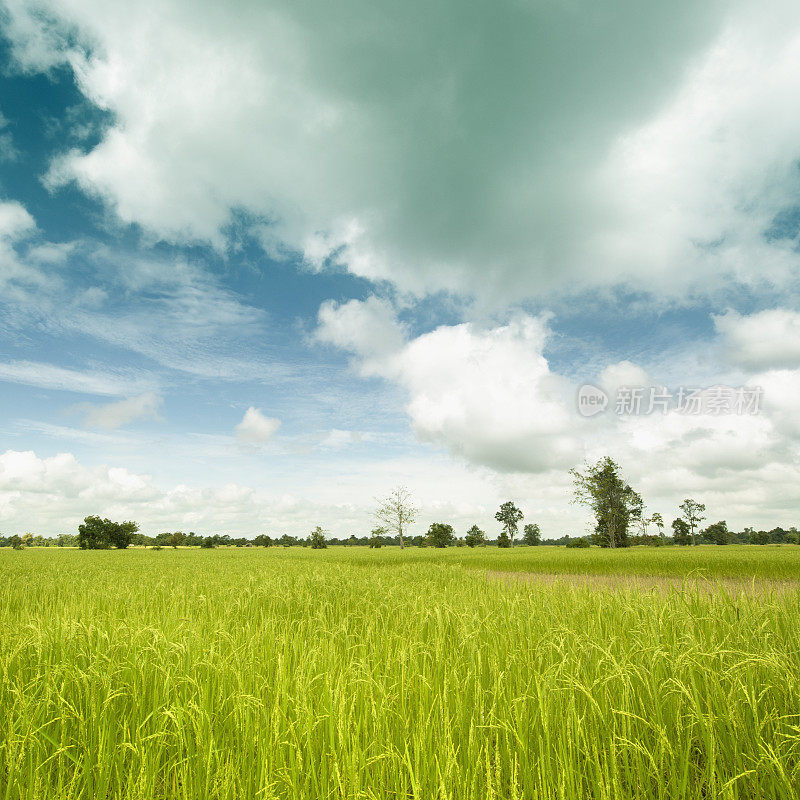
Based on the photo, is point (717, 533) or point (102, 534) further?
point (717, 533)

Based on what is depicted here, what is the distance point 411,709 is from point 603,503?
7715cm

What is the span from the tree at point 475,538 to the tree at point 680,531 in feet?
132

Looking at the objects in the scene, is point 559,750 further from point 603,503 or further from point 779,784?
point 603,503

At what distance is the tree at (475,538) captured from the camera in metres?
95.2

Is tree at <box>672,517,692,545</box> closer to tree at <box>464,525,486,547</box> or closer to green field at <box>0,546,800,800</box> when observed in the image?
tree at <box>464,525,486,547</box>

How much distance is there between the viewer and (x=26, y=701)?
3441 mm

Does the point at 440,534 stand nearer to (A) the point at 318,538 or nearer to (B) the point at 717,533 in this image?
(A) the point at 318,538

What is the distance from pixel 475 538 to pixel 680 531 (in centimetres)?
4678

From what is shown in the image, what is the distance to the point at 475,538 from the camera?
96.4 metres

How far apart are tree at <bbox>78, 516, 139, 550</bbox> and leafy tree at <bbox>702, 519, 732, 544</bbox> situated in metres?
117

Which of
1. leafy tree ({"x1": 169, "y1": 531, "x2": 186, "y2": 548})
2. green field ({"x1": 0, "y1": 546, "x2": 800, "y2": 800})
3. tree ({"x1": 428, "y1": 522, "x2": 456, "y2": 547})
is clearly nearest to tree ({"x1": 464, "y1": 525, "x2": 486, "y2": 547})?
tree ({"x1": 428, "y1": 522, "x2": 456, "y2": 547})

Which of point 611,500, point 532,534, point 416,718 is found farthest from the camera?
point 532,534

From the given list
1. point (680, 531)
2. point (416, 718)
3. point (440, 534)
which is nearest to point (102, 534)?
point (440, 534)

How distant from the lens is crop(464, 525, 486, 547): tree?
95.2 meters
